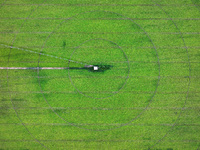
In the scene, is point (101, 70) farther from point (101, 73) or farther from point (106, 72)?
point (106, 72)

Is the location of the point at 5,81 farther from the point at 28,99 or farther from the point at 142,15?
the point at 142,15

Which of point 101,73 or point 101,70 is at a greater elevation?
point 101,70

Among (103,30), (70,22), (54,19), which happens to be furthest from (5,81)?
(103,30)

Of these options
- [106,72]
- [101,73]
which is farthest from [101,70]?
[106,72]

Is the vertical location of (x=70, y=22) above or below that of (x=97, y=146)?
above

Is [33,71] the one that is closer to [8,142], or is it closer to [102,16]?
[8,142]

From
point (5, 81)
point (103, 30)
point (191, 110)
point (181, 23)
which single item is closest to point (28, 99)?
point (5, 81)

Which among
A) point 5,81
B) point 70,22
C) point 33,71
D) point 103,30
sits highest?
point 70,22
